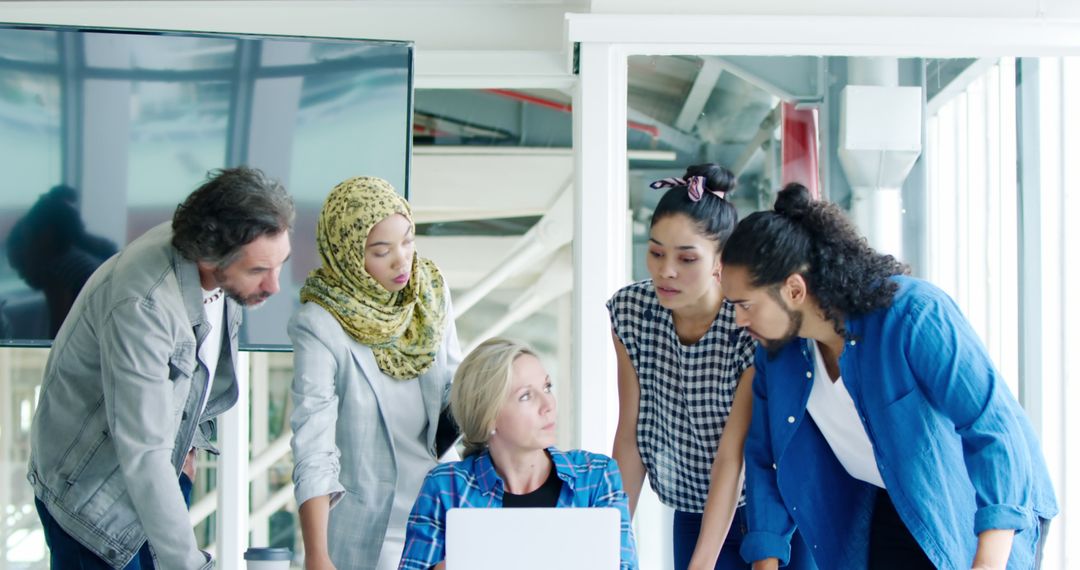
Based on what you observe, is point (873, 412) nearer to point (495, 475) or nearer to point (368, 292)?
point (495, 475)

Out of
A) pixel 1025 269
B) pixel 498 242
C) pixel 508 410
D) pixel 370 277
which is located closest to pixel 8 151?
pixel 370 277

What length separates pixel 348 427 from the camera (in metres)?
2.16

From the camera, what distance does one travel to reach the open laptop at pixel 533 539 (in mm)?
1669

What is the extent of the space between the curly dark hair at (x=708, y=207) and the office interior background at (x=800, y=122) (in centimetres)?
120

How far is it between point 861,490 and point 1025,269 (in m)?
1.88

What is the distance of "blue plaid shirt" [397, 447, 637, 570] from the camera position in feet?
6.63

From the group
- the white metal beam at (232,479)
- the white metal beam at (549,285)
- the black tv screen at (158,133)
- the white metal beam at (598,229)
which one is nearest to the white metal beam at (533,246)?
the white metal beam at (549,285)

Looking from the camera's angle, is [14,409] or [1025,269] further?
[14,409]

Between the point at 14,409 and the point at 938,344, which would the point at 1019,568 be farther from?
the point at 14,409

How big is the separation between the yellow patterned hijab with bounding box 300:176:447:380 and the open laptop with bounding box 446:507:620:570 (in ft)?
1.94

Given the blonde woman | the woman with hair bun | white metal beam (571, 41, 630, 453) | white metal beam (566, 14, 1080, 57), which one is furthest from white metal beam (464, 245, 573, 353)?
the blonde woman

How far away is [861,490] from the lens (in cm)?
214

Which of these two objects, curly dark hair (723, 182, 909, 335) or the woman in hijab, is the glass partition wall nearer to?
the woman in hijab

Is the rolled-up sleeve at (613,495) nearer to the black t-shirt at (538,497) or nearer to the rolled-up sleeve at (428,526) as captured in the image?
the black t-shirt at (538,497)
